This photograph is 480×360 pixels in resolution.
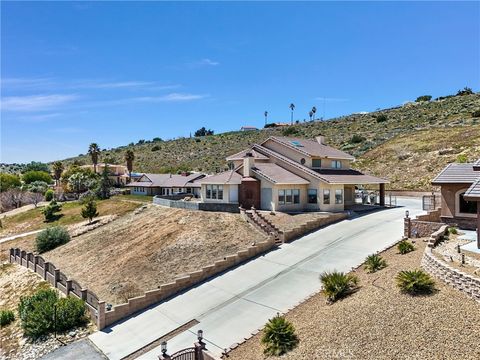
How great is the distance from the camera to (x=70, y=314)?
64.2 ft

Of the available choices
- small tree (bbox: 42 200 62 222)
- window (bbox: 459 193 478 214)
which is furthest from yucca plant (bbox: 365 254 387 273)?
small tree (bbox: 42 200 62 222)

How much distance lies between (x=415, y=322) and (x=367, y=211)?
24946mm

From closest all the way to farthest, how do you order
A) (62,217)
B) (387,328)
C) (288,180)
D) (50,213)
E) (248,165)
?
(387,328), (288,180), (248,165), (62,217), (50,213)

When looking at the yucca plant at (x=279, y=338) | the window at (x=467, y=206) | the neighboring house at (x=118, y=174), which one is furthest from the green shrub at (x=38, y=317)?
the neighboring house at (x=118, y=174)

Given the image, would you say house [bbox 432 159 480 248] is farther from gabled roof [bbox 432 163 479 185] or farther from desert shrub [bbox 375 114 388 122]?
desert shrub [bbox 375 114 388 122]

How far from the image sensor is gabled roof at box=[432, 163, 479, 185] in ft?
75.2

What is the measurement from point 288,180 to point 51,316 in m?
22.6

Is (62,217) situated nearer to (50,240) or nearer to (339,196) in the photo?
(50,240)

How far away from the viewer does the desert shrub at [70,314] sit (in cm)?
1931

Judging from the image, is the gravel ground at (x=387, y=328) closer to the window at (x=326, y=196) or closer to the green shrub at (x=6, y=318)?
the green shrub at (x=6, y=318)

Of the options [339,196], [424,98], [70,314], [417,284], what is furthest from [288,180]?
[424,98]

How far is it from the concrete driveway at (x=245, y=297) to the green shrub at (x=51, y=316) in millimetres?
2134

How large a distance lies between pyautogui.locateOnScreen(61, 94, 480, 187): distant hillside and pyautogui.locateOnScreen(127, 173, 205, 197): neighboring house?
16102 mm

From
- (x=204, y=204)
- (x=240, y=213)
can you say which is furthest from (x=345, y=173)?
(x=204, y=204)
